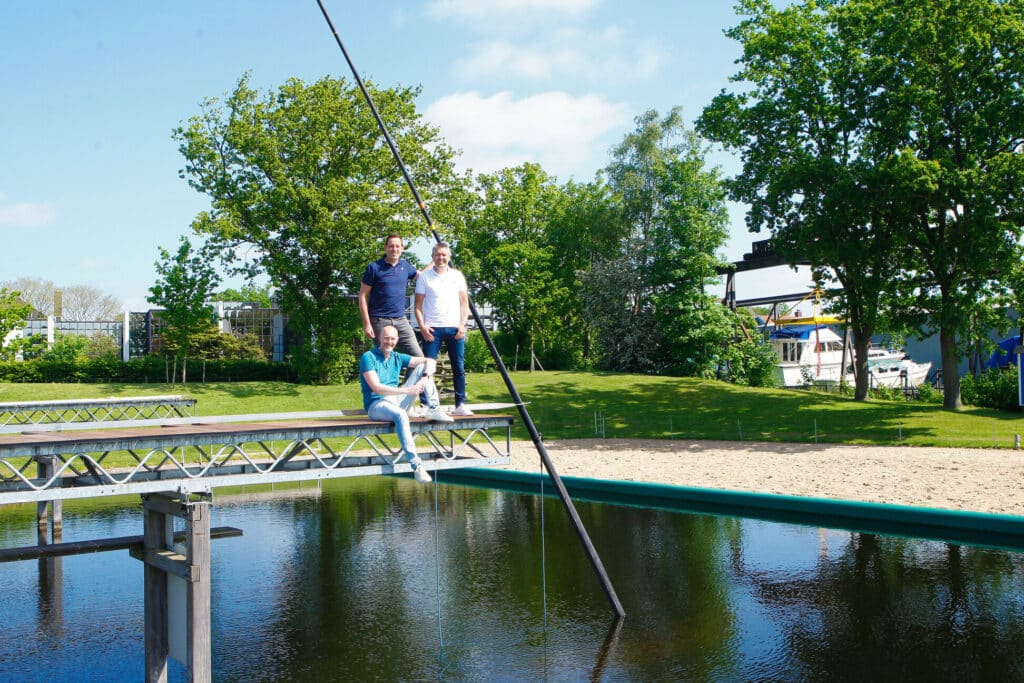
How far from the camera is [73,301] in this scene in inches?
2995

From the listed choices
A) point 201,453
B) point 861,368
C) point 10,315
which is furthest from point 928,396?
point 10,315

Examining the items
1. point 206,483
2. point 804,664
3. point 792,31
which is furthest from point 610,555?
point 792,31

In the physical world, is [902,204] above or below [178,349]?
above

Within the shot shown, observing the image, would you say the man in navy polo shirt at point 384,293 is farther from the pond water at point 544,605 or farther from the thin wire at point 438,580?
the pond water at point 544,605

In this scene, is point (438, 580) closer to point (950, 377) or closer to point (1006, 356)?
point (950, 377)

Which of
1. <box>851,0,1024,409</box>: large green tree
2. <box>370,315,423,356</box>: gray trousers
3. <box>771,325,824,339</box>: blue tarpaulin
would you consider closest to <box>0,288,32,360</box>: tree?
<box>370,315,423,356</box>: gray trousers

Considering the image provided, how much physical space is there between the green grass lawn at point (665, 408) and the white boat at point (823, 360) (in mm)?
12604

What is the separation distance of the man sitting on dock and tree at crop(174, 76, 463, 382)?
26.7 metres

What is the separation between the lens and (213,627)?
9922 millimetres

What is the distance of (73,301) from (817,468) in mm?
72522

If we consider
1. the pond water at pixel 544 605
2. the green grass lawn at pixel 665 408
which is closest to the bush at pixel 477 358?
the green grass lawn at pixel 665 408

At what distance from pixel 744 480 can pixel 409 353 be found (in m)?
10.6

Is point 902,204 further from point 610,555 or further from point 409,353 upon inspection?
point 409,353

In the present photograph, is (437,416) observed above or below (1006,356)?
below
